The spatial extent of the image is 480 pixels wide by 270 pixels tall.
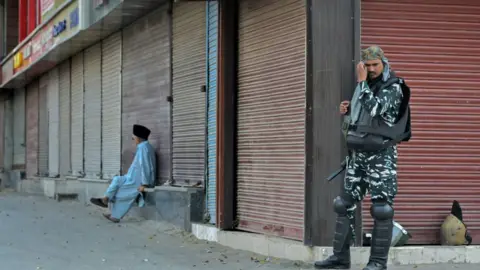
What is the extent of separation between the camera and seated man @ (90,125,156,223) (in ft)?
36.8

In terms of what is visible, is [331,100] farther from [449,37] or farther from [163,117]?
[163,117]

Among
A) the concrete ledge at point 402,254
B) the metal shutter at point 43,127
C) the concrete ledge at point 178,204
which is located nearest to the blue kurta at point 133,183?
the concrete ledge at point 178,204

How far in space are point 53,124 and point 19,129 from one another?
19.2 feet

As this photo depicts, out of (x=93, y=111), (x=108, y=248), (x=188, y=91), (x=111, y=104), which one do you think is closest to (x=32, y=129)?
(x=93, y=111)

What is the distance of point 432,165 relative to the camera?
709 centimetres

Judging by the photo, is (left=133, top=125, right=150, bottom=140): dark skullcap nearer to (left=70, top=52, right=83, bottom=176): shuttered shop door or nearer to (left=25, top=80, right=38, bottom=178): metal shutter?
(left=70, top=52, right=83, bottom=176): shuttered shop door

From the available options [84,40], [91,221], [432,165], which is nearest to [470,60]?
[432,165]

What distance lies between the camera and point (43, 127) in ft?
66.5

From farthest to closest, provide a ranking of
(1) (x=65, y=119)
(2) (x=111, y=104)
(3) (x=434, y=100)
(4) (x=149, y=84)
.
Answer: (1) (x=65, y=119), (2) (x=111, y=104), (4) (x=149, y=84), (3) (x=434, y=100)

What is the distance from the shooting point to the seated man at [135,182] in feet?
36.8

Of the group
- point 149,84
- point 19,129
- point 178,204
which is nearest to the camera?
point 178,204

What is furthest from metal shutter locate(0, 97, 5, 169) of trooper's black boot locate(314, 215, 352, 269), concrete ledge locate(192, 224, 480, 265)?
trooper's black boot locate(314, 215, 352, 269)

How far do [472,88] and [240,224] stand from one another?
3.04 meters

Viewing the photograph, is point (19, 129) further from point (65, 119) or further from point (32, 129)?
point (65, 119)
